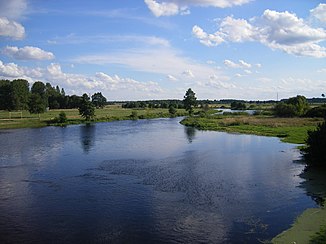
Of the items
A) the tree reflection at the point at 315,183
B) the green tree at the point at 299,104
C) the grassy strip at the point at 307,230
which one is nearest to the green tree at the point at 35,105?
the green tree at the point at 299,104

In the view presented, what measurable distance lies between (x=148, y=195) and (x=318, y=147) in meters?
16.5

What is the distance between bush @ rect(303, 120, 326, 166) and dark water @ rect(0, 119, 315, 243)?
180cm

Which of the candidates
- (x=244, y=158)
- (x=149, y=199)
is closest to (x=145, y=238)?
(x=149, y=199)

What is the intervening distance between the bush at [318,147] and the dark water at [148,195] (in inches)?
70.7

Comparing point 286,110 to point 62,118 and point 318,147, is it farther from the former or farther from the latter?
point 318,147

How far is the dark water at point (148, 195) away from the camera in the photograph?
16.1 meters

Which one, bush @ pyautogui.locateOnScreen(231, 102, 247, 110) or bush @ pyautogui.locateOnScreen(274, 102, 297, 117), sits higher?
bush @ pyautogui.locateOnScreen(231, 102, 247, 110)

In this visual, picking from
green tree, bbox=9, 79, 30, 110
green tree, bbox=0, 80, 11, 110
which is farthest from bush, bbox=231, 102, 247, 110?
green tree, bbox=0, 80, 11, 110

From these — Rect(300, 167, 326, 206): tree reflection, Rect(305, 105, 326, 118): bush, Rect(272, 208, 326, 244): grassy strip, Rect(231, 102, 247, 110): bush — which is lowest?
Rect(272, 208, 326, 244): grassy strip

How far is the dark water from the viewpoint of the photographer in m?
16.1

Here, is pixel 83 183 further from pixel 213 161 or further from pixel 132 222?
pixel 213 161

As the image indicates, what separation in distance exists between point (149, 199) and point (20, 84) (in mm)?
83589

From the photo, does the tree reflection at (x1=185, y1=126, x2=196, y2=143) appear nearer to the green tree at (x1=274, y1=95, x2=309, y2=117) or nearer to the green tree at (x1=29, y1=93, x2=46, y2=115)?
the green tree at (x1=274, y1=95, x2=309, y2=117)

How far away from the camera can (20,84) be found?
93500 millimetres
